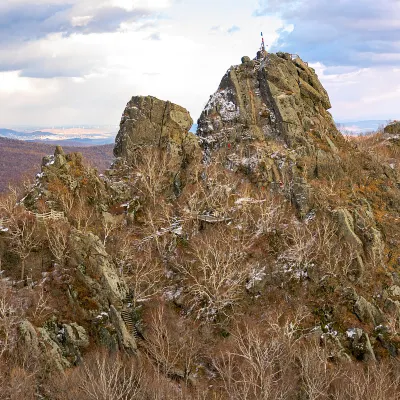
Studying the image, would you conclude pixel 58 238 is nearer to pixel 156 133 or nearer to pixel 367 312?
pixel 156 133

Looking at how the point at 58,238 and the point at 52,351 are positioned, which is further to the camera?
the point at 58,238

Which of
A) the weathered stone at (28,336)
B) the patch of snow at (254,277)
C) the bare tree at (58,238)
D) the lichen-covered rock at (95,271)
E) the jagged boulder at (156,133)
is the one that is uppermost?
the jagged boulder at (156,133)

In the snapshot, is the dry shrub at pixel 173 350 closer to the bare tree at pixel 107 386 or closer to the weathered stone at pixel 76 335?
the bare tree at pixel 107 386

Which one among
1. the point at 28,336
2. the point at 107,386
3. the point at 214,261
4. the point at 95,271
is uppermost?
the point at 95,271

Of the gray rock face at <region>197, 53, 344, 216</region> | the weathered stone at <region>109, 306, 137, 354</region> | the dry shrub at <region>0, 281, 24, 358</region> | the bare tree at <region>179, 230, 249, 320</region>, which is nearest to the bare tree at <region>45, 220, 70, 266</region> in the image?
the dry shrub at <region>0, 281, 24, 358</region>

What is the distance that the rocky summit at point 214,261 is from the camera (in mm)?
37688

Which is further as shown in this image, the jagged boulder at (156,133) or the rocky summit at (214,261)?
the jagged boulder at (156,133)

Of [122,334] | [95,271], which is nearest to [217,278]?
[122,334]

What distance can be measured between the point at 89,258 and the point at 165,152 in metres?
31.7

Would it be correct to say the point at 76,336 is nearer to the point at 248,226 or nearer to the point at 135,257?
the point at 135,257

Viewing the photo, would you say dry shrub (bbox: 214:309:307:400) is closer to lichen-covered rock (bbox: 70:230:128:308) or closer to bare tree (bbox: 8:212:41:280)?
lichen-covered rock (bbox: 70:230:128:308)

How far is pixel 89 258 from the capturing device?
161 ft

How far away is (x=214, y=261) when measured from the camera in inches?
2158

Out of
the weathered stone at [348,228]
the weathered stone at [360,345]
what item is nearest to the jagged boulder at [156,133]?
the weathered stone at [348,228]
